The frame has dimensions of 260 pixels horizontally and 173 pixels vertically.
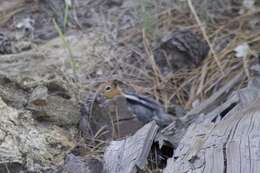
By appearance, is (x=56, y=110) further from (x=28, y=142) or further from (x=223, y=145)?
(x=223, y=145)

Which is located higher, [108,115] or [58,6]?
[58,6]

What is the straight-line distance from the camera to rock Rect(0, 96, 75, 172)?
1727mm

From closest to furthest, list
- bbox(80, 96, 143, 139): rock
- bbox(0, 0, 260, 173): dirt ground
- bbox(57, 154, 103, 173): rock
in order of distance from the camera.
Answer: bbox(57, 154, 103, 173): rock, bbox(0, 0, 260, 173): dirt ground, bbox(80, 96, 143, 139): rock

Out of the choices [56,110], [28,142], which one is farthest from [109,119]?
[28,142]

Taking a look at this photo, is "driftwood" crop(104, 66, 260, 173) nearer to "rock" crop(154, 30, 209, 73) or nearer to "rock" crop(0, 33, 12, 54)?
"rock" crop(154, 30, 209, 73)

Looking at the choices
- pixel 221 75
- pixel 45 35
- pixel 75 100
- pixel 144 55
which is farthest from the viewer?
pixel 45 35

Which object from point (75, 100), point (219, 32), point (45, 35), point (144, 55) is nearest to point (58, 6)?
point (45, 35)

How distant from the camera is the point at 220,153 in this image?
5.19ft

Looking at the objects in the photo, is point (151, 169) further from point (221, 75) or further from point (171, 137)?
point (221, 75)

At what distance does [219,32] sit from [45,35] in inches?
40.5

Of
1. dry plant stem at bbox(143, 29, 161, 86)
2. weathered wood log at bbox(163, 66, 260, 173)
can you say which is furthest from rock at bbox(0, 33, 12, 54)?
weathered wood log at bbox(163, 66, 260, 173)

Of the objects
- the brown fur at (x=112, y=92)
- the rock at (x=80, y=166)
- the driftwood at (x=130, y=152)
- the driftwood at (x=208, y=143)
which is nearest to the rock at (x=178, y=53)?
the brown fur at (x=112, y=92)

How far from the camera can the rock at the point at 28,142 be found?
68.0 inches

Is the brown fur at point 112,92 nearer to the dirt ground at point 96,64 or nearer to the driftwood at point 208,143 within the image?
the dirt ground at point 96,64
